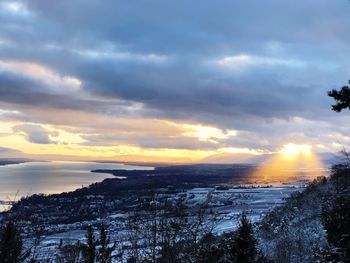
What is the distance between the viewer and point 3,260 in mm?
16688

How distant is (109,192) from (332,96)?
435ft

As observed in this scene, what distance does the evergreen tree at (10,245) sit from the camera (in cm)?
1706

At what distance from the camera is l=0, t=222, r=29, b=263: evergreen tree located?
17.1 meters

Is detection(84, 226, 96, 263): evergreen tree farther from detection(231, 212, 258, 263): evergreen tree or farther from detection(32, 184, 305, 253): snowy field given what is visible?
detection(32, 184, 305, 253): snowy field

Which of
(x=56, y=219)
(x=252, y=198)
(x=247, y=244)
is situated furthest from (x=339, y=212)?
(x=252, y=198)

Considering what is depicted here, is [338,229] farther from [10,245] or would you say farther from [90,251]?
[10,245]

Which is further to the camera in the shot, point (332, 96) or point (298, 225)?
point (298, 225)

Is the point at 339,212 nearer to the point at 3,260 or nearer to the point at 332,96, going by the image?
the point at 332,96

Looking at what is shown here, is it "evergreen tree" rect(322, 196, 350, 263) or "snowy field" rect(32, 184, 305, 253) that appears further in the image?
"snowy field" rect(32, 184, 305, 253)

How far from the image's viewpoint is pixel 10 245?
17.3m

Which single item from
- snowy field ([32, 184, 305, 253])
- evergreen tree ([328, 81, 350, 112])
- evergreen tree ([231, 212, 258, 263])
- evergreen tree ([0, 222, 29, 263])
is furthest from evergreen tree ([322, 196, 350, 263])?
snowy field ([32, 184, 305, 253])

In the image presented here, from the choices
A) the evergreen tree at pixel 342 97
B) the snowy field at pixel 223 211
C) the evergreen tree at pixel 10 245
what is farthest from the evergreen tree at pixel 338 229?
the snowy field at pixel 223 211

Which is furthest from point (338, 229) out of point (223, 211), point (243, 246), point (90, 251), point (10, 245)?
point (223, 211)

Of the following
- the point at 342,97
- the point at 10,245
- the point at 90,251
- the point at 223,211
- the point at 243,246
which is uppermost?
the point at 342,97
